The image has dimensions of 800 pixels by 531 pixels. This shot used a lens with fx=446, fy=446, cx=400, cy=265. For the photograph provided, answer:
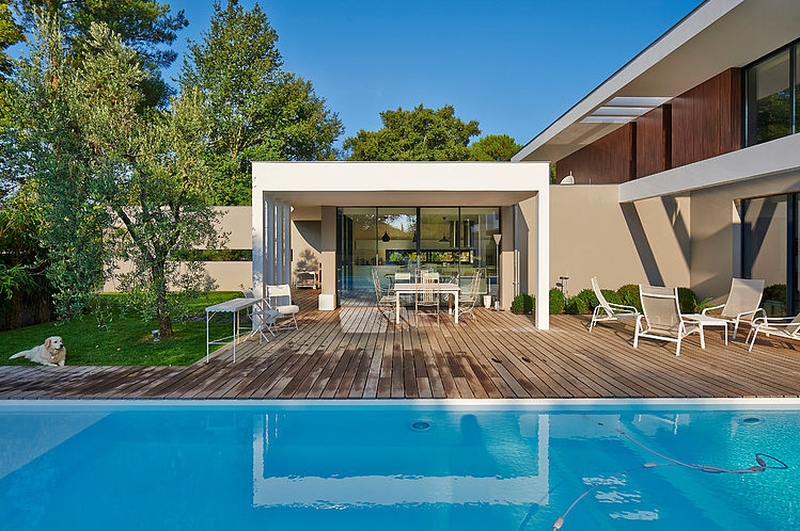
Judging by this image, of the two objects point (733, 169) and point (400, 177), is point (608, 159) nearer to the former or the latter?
point (733, 169)

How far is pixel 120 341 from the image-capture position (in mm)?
8133

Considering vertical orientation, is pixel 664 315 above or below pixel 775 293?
below

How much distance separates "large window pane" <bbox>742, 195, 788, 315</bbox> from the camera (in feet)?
28.8

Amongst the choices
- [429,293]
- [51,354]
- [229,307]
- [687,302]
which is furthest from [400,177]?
[687,302]

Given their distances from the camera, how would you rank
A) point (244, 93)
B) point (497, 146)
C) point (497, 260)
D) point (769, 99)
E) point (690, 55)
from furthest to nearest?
point (497, 146) < point (244, 93) < point (497, 260) < point (690, 55) < point (769, 99)

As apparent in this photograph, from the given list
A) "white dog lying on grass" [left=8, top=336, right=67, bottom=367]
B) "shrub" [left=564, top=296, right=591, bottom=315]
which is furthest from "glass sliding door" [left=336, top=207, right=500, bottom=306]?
"white dog lying on grass" [left=8, top=336, right=67, bottom=367]

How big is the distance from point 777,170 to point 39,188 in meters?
10.9

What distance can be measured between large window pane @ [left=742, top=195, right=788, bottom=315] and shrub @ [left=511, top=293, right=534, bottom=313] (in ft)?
15.1

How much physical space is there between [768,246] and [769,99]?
114 inches

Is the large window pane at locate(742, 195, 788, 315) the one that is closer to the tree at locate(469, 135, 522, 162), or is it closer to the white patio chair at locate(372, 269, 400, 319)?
the white patio chair at locate(372, 269, 400, 319)

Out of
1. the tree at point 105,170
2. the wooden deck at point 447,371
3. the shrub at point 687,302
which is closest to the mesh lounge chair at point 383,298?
the wooden deck at point 447,371

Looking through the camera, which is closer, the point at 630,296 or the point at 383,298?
the point at 630,296

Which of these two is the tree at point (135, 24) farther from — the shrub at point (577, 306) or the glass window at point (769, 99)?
the glass window at point (769, 99)

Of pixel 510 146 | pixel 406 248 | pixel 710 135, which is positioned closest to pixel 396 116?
pixel 510 146
